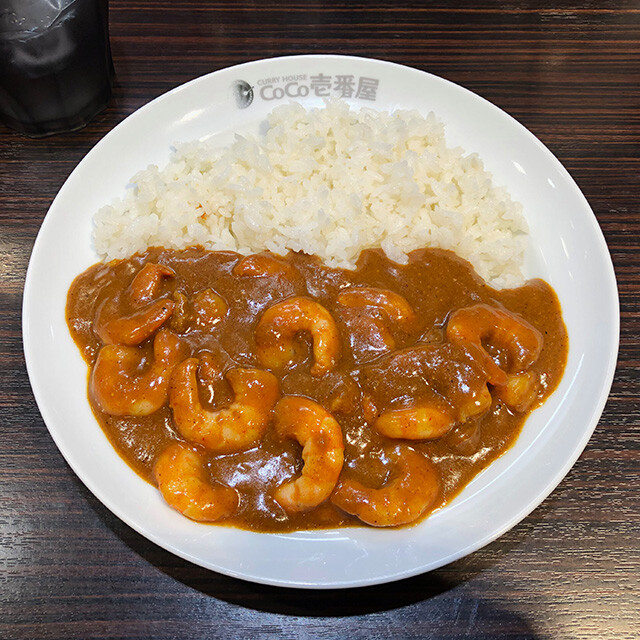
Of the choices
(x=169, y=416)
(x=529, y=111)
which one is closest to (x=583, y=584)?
(x=169, y=416)

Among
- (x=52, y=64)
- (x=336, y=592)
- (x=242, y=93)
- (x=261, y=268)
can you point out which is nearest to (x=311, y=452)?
(x=336, y=592)

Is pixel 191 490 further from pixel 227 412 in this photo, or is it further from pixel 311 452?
pixel 311 452

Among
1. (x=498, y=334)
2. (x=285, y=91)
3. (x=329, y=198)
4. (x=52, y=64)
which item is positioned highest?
(x=52, y=64)

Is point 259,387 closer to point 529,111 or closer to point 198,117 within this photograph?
point 198,117

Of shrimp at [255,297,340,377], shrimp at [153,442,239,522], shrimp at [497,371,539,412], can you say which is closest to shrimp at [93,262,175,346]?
shrimp at [255,297,340,377]

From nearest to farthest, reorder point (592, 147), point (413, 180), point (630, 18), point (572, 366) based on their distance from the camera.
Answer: point (572, 366) → point (413, 180) → point (592, 147) → point (630, 18)

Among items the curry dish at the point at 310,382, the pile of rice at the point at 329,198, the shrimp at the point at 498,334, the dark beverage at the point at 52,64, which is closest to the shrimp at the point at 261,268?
the curry dish at the point at 310,382

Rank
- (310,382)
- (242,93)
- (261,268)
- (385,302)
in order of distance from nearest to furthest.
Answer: (310,382) < (385,302) < (261,268) < (242,93)
